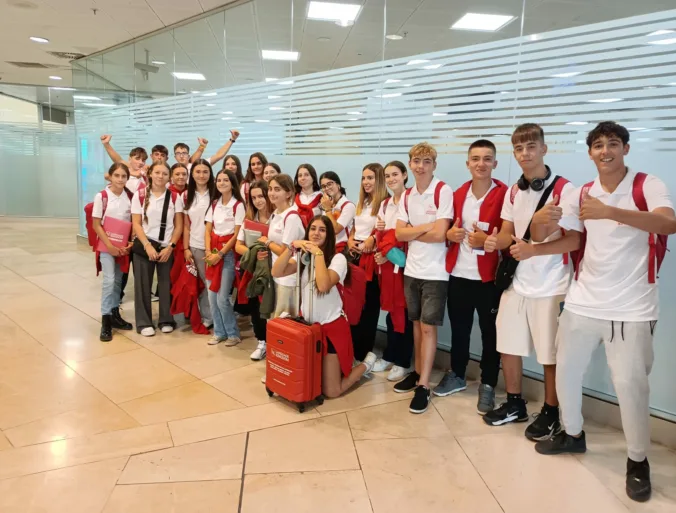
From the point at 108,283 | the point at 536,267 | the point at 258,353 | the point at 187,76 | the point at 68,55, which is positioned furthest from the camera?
the point at 68,55

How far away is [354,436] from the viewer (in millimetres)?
2883

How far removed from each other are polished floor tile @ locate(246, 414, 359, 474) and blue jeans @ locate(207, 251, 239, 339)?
65.2 inches

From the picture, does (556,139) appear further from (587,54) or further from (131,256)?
(131,256)

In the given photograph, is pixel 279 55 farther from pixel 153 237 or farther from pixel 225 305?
pixel 225 305

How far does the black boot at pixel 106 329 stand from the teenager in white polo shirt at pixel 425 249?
2850 mm

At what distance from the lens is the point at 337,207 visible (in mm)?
3994

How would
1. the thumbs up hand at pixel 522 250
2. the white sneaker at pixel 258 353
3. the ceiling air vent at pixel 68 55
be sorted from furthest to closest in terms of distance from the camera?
the ceiling air vent at pixel 68 55 → the white sneaker at pixel 258 353 → the thumbs up hand at pixel 522 250

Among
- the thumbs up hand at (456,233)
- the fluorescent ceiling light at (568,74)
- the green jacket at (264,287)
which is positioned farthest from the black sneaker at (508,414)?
the fluorescent ceiling light at (568,74)

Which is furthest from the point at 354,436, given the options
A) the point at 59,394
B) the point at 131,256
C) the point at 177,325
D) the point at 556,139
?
the point at 131,256

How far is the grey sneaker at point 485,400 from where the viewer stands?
3.21 metres

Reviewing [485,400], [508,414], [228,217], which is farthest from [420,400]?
[228,217]

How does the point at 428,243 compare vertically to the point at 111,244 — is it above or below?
above

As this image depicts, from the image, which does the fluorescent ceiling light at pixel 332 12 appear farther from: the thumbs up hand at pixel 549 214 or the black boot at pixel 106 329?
the black boot at pixel 106 329

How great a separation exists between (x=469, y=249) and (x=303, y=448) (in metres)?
1.59
